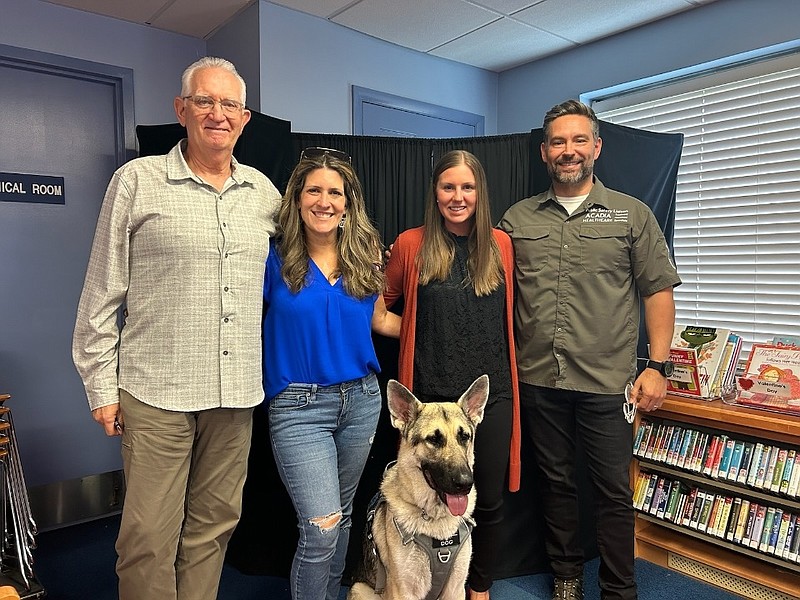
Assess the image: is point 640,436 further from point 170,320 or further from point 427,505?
point 170,320

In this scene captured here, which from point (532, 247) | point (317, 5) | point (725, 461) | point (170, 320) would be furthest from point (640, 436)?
point (317, 5)

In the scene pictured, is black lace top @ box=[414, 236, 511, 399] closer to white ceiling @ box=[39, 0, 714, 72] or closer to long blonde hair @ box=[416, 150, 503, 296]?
long blonde hair @ box=[416, 150, 503, 296]

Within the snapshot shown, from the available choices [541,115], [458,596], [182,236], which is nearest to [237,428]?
[182,236]

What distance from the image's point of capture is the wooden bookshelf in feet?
7.73

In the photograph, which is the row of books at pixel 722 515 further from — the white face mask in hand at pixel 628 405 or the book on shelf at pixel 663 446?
the white face mask in hand at pixel 628 405

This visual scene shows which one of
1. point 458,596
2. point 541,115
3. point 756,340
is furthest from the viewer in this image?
point 541,115

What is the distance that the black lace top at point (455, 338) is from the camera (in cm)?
210

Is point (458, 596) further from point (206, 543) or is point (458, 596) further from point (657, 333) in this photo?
point (657, 333)

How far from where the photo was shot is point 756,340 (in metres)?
3.05

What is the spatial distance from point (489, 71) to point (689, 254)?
184 cm

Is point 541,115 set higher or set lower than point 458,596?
higher

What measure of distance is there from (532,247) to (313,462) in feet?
3.80

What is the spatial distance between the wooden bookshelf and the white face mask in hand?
47cm

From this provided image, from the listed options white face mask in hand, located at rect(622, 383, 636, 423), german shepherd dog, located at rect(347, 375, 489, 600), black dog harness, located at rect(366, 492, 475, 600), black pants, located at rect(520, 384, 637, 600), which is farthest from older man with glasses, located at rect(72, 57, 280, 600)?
white face mask in hand, located at rect(622, 383, 636, 423)
